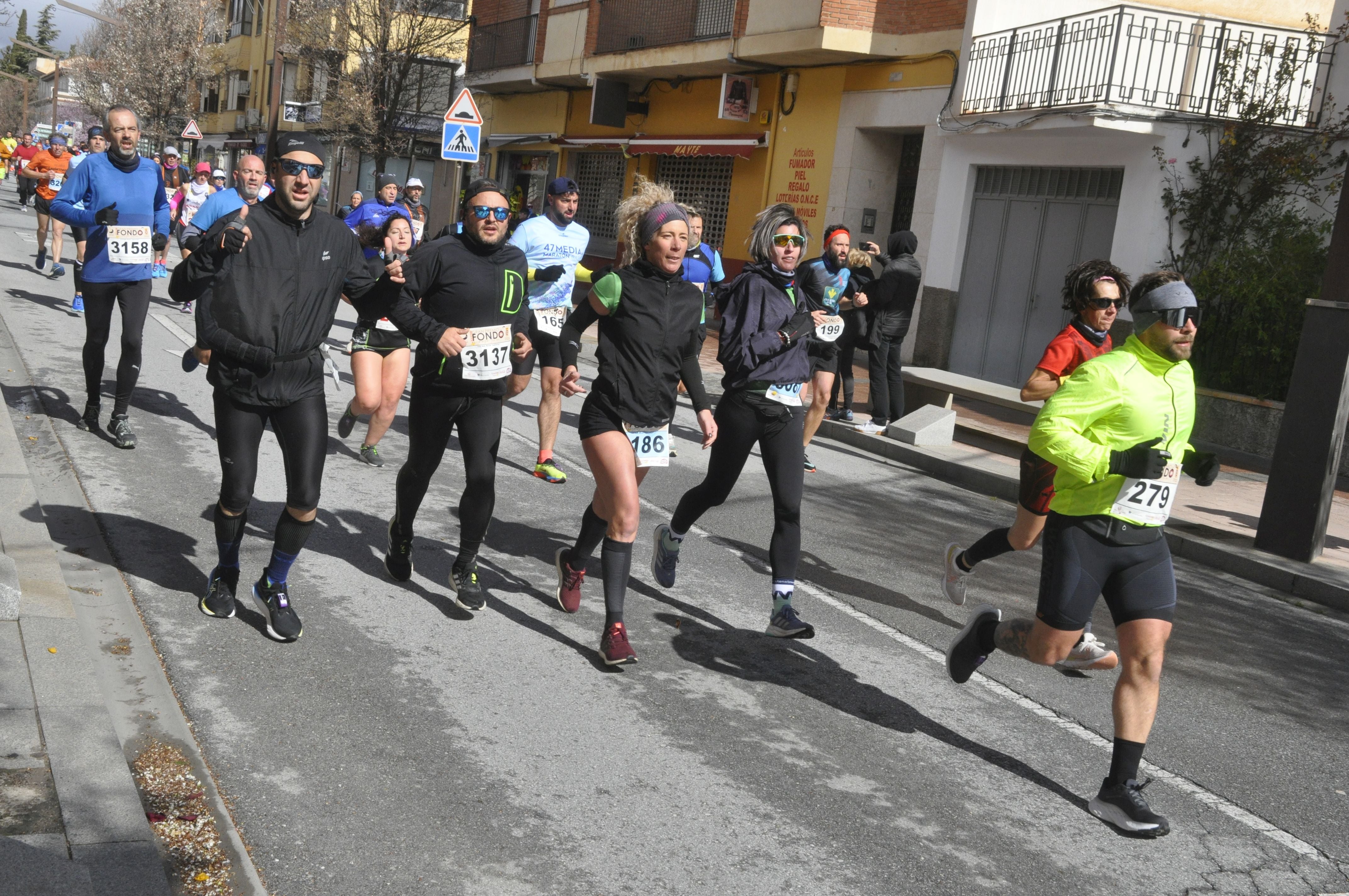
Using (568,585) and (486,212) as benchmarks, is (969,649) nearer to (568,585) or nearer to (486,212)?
(568,585)

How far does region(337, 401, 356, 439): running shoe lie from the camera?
869cm

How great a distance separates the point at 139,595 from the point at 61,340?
7821 millimetres

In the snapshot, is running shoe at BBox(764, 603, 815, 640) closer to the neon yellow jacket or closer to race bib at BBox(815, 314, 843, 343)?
the neon yellow jacket

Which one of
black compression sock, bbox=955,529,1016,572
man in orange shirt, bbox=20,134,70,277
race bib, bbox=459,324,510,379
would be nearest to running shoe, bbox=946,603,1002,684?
black compression sock, bbox=955,529,1016,572

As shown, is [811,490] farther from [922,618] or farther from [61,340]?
[61,340]

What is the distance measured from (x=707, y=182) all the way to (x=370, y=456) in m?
18.3

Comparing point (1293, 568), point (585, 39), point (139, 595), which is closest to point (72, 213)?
point (139, 595)

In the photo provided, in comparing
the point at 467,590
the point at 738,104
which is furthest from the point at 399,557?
the point at 738,104

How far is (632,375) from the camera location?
17.1ft

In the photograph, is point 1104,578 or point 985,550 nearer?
point 1104,578

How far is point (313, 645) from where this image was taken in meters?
5.08

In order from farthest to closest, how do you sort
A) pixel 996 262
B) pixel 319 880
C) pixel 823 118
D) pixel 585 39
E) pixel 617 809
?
pixel 585 39
pixel 823 118
pixel 996 262
pixel 617 809
pixel 319 880

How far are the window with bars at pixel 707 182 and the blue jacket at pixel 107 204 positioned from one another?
16.3 m

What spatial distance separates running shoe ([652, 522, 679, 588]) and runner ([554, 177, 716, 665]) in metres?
0.85
